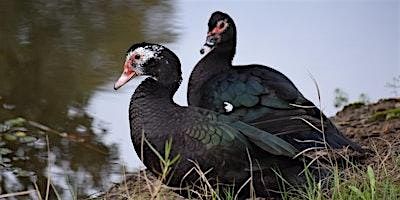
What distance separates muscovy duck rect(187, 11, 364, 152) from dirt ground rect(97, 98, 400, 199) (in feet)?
0.56

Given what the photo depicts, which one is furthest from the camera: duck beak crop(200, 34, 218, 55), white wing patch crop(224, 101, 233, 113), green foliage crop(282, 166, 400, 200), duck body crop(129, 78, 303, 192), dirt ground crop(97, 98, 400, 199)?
duck beak crop(200, 34, 218, 55)

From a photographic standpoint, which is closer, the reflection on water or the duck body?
the duck body

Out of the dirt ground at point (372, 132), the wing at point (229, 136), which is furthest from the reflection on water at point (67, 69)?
the wing at point (229, 136)

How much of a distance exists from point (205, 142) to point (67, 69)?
9.53ft

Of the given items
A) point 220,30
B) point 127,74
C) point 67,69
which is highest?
point 220,30

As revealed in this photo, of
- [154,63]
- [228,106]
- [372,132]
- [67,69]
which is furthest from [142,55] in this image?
[67,69]

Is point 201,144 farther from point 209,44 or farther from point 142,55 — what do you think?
point 209,44

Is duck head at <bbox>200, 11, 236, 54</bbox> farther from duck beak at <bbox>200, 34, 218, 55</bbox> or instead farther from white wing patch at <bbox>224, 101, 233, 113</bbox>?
white wing patch at <bbox>224, 101, 233, 113</bbox>

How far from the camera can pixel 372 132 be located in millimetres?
4164

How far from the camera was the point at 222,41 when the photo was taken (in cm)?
362

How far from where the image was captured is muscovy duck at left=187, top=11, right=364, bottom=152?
3.03 m

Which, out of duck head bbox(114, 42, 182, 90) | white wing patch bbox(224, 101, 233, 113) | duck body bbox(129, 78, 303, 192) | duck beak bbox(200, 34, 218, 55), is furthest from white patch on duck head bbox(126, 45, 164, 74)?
duck beak bbox(200, 34, 218, 55)

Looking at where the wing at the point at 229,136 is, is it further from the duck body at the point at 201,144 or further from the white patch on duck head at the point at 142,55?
the white patch on duck head at the point at 142,55

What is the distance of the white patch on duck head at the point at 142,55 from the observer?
2.94 m
